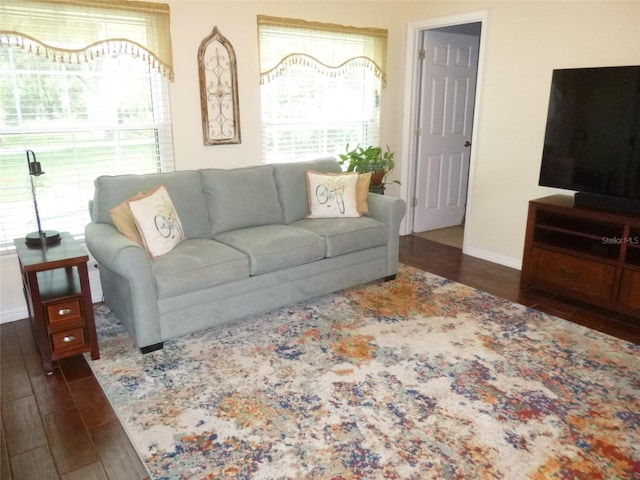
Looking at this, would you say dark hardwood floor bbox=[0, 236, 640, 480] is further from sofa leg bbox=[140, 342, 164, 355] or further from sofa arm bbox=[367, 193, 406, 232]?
sofa arm bbox=[367, 193, 406, 232]

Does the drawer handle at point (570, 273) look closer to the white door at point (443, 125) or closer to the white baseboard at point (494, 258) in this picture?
the white baseboard at point (494, 258)

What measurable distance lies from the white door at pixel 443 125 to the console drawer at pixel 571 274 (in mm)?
1809

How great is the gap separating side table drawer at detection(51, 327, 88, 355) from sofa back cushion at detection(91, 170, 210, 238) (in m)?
0.77

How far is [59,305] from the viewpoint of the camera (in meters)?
2.49

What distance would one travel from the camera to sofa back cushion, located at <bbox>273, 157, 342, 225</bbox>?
12.1 ft

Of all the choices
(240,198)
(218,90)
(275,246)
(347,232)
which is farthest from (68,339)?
(218,90)

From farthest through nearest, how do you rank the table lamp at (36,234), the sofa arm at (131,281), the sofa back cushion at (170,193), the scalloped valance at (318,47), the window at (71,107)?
the scalloped valance at (318,47) → the sofa back cushion at (170,193) → the window at (71,107) → the table lamp at (36,234) → the sofa arm at (131,281)

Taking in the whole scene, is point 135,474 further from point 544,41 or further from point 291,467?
point 544,41

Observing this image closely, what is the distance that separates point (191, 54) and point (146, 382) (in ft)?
7.66

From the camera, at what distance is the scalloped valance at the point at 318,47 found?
3893mm

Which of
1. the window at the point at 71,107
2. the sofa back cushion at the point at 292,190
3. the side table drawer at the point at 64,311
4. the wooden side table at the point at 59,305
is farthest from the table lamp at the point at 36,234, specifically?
the sofa back cushion at the point at 292,190

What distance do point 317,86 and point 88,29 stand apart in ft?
6.24

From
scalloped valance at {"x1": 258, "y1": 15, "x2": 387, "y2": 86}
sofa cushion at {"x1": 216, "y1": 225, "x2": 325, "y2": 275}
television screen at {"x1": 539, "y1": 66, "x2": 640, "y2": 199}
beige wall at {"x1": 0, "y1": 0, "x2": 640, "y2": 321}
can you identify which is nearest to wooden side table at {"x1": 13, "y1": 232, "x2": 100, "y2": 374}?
beige wall at {"x1": 0, "y1": 0, "x2": 640, "y2": 321}

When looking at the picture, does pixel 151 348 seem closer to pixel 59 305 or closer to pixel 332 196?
pixel 59 305
